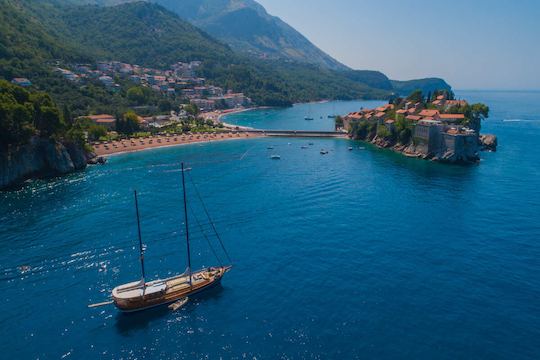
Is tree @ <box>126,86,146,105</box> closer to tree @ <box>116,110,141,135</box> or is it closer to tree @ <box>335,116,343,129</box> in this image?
tree @ <box>116,110,141,135</box>

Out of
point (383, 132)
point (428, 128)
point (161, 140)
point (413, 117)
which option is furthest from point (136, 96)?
→ point (428, 128)

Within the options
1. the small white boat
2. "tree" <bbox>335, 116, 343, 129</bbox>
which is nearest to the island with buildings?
"tree" <bbox>335, 116, 343, 129</bbox>

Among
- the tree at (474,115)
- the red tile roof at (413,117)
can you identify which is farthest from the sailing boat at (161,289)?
the tree at (474,115)

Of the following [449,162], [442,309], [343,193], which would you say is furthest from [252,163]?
[442,309]

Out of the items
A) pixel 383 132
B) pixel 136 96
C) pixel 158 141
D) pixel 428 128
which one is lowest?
pixel 158 141

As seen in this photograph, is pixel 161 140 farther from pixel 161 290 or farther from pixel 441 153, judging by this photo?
pixel 161 290

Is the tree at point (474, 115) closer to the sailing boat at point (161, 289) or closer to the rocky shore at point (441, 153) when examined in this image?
the rocky shore at point (441, 153)
